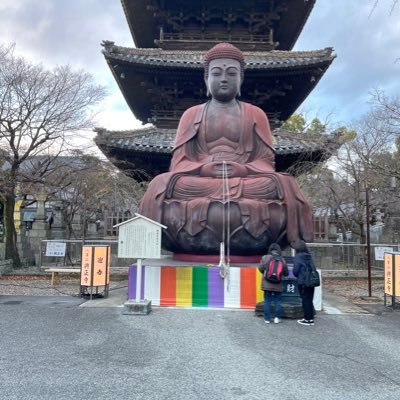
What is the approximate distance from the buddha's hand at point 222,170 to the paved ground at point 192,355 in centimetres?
259

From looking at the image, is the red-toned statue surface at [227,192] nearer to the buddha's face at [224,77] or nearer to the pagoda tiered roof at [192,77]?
the buddha's face at [224,77]

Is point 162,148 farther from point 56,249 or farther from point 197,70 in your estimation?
point 56,249

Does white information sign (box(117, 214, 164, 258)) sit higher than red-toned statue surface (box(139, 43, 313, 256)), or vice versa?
red-toned statue surface (box(139, 43, 313, 256))

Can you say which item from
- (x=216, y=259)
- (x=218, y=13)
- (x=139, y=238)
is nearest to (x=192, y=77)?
(x=218, y=13)

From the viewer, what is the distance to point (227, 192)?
711cm

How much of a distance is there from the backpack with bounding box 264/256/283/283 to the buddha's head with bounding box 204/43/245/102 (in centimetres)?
395

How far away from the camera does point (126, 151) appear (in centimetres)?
1038

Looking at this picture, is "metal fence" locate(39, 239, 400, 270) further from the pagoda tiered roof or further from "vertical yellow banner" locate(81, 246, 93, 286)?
"vertical yellow banner" locate(81, 246, 93, 286)

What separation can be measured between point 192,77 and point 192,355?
8117 millimetres

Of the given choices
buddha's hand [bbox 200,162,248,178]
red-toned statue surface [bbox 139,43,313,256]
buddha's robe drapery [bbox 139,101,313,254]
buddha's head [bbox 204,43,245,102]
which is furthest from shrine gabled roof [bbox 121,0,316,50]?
buddha's robe drapery [bbox 139,101,313,254]

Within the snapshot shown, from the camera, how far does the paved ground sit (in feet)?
10.2

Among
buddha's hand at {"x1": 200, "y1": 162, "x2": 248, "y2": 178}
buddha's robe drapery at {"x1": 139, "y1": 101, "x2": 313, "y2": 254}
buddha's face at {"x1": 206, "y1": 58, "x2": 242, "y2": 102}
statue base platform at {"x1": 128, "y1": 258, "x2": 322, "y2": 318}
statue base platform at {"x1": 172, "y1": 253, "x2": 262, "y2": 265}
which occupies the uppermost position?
buddha's face at {"x1": 206, "y1": 58, "x2": 242, "y2": 102}

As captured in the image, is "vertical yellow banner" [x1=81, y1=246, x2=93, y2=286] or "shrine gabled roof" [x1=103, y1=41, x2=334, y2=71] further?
"shrine gabled roof" [x1=103, y1=41, x2=334, y2=71]

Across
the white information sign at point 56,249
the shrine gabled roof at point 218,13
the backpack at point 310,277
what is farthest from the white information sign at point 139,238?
the shrine gabled roof at point 218,13
